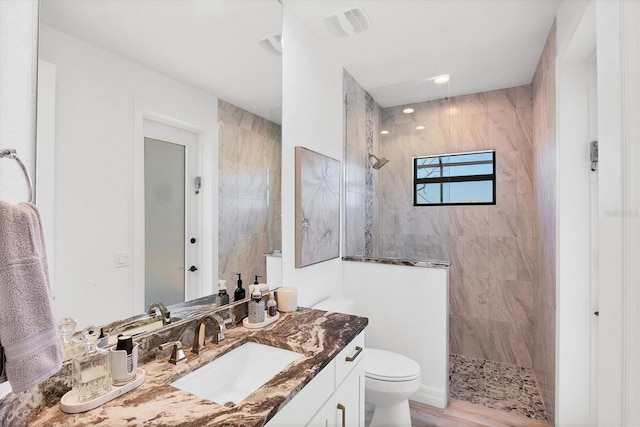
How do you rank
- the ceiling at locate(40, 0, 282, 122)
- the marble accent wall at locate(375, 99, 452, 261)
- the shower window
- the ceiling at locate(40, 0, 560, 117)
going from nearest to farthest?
1. the ceiling at locate(40, 0, 282, 122)
2. the ceiling at locate(40, 0, 560, 117)
3. the marble accent wall at locate(375, 99, 452, 261)
4. the shower window

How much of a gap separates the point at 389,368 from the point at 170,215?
4.95ft

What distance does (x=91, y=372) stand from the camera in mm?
828

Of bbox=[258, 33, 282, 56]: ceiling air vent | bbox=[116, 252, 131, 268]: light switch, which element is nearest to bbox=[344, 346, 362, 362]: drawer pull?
bbox=[116, 252, 131, 268]: light switch

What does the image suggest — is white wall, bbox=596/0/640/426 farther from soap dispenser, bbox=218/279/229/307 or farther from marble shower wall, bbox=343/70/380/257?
marble shower wall, bbox=343/70/380/257

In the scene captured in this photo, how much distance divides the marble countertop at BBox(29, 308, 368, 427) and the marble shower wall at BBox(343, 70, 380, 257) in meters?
1.35

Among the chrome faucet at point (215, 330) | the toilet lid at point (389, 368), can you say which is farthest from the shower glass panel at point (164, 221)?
the toilet lid at point (389, 368)

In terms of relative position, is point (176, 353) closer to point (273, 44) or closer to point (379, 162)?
point (273, 44)

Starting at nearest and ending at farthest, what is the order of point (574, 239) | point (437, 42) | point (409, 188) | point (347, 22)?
1. point (574, 239)
2. point (347, 22)
3. point (437, 42)
4. point (409, 188)

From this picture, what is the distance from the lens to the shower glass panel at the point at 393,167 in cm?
250

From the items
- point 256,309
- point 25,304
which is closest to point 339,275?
point 256,309

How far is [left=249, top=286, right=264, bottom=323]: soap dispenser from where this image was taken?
1.45 meters

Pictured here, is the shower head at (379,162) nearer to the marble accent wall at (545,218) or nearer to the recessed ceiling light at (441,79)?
the recessed ceiling light at (441,79)

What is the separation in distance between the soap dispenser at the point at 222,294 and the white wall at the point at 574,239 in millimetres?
1837

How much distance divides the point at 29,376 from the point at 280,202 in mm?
1330
